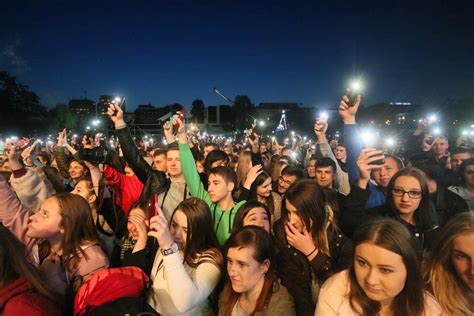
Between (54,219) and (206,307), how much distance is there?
1.57 m

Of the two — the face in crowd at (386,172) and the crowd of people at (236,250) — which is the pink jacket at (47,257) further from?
the face in crowd at (386,172)

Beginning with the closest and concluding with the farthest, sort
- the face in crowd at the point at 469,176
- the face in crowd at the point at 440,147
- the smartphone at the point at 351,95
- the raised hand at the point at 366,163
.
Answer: the raised hand at the point at 366,163, the smartphone at the point at 351,95, the face in crowd at the point at 469,176, the face in crowd at the point at 440,147

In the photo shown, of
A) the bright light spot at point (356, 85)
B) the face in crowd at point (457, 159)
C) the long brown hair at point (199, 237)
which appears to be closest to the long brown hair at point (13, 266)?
the long brown hair at point (199, 237)

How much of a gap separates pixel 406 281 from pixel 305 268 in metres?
0.81

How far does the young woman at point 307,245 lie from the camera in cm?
260

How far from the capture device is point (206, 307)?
2684 mm

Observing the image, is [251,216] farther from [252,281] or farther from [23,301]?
[23,301]

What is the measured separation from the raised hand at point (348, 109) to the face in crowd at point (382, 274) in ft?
6.37

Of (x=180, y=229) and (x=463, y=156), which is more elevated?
(x=463, y=156)

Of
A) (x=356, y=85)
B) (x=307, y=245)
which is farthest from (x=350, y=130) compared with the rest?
(x=307, y=245)

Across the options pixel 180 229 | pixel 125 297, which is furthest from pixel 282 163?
pixel 125 297

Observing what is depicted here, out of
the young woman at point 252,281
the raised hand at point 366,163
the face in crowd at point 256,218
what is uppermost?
the raised hand at point 366,163

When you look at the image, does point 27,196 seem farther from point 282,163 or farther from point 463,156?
point 463,156

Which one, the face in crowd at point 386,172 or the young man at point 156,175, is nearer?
the young man at point 156,175
